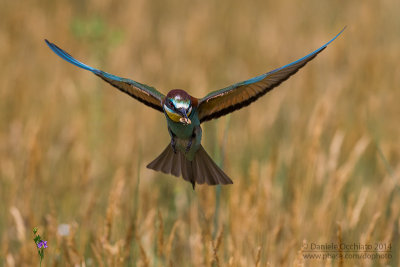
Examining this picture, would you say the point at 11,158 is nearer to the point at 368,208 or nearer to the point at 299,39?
the point at 368,208

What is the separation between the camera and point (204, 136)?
15.4ft

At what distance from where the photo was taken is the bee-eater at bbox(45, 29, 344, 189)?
2088 millimetres

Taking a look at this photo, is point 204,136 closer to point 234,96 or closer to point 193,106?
point 234,96

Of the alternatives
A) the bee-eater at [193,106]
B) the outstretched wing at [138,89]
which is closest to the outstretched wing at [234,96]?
the bee-eater at [193,106]

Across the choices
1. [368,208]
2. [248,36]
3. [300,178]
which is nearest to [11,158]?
[300,178]

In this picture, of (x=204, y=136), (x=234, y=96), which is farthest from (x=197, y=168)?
(x=204, y=136)

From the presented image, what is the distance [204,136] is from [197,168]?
2.14 m

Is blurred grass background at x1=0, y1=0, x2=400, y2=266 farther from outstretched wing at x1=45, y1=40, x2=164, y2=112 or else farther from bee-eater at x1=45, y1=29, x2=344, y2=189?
outstretched wing at x1=45, y1=40, x2=164, y2=112

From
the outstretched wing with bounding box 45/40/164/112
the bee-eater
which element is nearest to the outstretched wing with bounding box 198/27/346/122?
the bee-eater

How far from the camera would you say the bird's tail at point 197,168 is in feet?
8.23

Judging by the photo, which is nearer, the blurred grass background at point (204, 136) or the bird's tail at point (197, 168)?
the bird's tail at point (197, 168)

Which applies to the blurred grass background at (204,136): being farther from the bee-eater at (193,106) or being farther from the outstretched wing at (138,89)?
the outstretched wing at (138,89)

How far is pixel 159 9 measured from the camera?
25.2 feet

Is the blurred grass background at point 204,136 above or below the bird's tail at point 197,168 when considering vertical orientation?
above
